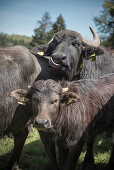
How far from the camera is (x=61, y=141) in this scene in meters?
3.46

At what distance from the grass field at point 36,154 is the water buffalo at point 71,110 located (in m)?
1.28

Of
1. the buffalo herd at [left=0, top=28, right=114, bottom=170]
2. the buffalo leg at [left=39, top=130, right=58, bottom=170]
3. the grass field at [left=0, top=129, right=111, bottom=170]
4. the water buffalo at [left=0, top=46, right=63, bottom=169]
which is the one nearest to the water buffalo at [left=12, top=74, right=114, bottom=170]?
the buffalo herd at [left=0, top=28, right=114, bottom=170]

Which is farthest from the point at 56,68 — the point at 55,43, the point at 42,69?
the point at 55,43

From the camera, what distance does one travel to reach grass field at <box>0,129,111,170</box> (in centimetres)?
462

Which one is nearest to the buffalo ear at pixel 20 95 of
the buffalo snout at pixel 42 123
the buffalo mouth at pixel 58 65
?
the buffalo snout at pixel 42 123

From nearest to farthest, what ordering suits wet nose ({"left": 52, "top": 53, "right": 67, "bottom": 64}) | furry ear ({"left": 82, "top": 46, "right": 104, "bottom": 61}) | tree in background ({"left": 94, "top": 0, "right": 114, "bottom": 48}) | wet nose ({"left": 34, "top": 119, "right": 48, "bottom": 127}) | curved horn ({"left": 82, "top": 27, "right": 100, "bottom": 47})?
wet nose ({"left": 34, "top": 119, "right": 48, "bottom": 127}) < wet nose ({"left": 52, "top": 53, "right": 67, "bottom": 64}) < curved horn ({"left": 82, "top": 27, "right": 100, "bottom": 47}) < furry ear ({"left": 82, "top": 46, "right": 104, "bottom": 61}) < tree in background ({"left": 94, "top": 0, "right": 114, "bottom": 48})

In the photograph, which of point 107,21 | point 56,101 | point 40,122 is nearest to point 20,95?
point 56,101

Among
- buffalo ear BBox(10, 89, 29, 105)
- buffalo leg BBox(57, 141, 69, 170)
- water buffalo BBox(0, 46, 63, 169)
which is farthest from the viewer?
buffalo leg BBox(57, 141, 69, 170)

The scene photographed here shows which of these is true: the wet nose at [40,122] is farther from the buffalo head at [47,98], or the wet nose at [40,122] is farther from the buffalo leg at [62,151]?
the buffalo leg at [62,151]

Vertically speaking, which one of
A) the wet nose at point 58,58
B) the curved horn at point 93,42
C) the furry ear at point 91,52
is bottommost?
the wet nose at point 58,58

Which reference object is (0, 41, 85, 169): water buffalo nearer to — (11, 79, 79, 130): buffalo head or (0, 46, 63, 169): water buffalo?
(0, 46, 63, 169): water buffalo

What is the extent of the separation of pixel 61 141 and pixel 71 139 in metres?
0.21

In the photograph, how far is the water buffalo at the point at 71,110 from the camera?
A: 306 centimetres

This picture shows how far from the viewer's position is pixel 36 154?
5266 millimetres
